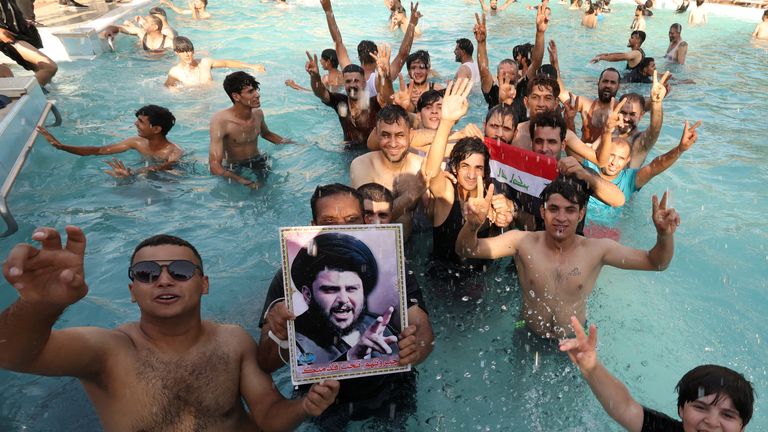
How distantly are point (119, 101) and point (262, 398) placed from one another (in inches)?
356

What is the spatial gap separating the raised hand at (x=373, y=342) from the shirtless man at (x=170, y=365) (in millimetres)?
248

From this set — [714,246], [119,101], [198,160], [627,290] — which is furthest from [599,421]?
[119,101]

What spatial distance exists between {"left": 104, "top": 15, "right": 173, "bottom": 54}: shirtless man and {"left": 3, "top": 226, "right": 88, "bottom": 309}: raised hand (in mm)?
11972

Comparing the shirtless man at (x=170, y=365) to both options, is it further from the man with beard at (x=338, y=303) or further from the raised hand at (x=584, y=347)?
the raised hand at (x=584, y=347)

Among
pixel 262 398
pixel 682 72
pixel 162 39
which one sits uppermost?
pixel 262 398

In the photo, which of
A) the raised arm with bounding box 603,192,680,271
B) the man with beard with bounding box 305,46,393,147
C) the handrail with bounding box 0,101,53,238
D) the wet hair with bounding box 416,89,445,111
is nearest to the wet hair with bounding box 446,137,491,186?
the raised arm with bounding box 603,192,680,271

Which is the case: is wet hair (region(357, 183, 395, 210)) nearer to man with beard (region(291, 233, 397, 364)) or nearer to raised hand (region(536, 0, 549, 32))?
man with beard (region(291, 233, 397, 364))

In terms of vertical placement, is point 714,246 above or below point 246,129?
below

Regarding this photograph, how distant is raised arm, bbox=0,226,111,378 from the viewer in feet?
5.12

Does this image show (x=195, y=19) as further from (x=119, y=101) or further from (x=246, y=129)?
(x=246, y=129)

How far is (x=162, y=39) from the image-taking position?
1234cm

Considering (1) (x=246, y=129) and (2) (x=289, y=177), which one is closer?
(1) (x=246, y=129)

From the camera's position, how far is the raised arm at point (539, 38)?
6.22m

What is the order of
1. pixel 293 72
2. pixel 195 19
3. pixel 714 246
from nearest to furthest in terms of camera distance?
pixel 714 246 < pixel 293 72 < pixel 195 19
